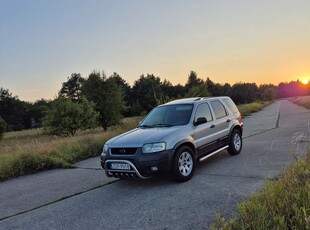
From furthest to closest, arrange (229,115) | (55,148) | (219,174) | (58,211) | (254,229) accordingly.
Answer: (55,148), (229,115), (219,174), (58,211), (254,229)

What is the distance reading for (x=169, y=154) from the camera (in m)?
6.51

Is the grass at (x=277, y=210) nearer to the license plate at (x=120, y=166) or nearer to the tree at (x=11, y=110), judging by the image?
the license plate at (x=120, y=166)

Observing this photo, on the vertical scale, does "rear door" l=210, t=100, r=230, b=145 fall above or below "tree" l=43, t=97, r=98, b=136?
below

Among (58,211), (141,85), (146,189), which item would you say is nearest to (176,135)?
(146,189)

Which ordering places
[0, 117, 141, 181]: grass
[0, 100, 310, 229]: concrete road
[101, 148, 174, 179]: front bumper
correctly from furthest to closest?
1. [0, 117, 141, 181]: grass
2. [101, 148, 174, 179]: front bumper
3. [0, 100, 310, 229]: concrete road

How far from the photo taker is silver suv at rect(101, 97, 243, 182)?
21.3 feet

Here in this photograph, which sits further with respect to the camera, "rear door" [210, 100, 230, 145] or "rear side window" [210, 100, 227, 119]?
"rear side window" [210, 100, 227, 119]

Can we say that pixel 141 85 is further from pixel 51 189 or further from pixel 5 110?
pixel 51 189

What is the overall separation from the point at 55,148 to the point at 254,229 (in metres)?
9.38

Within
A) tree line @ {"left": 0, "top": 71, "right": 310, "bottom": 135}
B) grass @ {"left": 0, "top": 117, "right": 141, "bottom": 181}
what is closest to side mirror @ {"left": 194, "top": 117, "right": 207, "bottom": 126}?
grass @ {"left": 0, "top": 117, "right": 141, "bottom": 181}

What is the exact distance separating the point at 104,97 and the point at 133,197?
38905 mm

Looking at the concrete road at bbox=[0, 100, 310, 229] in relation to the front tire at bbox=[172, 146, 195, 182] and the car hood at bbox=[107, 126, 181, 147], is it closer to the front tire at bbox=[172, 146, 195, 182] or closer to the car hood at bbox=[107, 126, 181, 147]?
the front tire at bbox=[172, 146, 195, 182]

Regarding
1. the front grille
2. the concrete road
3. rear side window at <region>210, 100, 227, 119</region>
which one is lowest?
the concrete road

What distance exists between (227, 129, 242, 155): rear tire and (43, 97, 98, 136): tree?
71.0 feet
